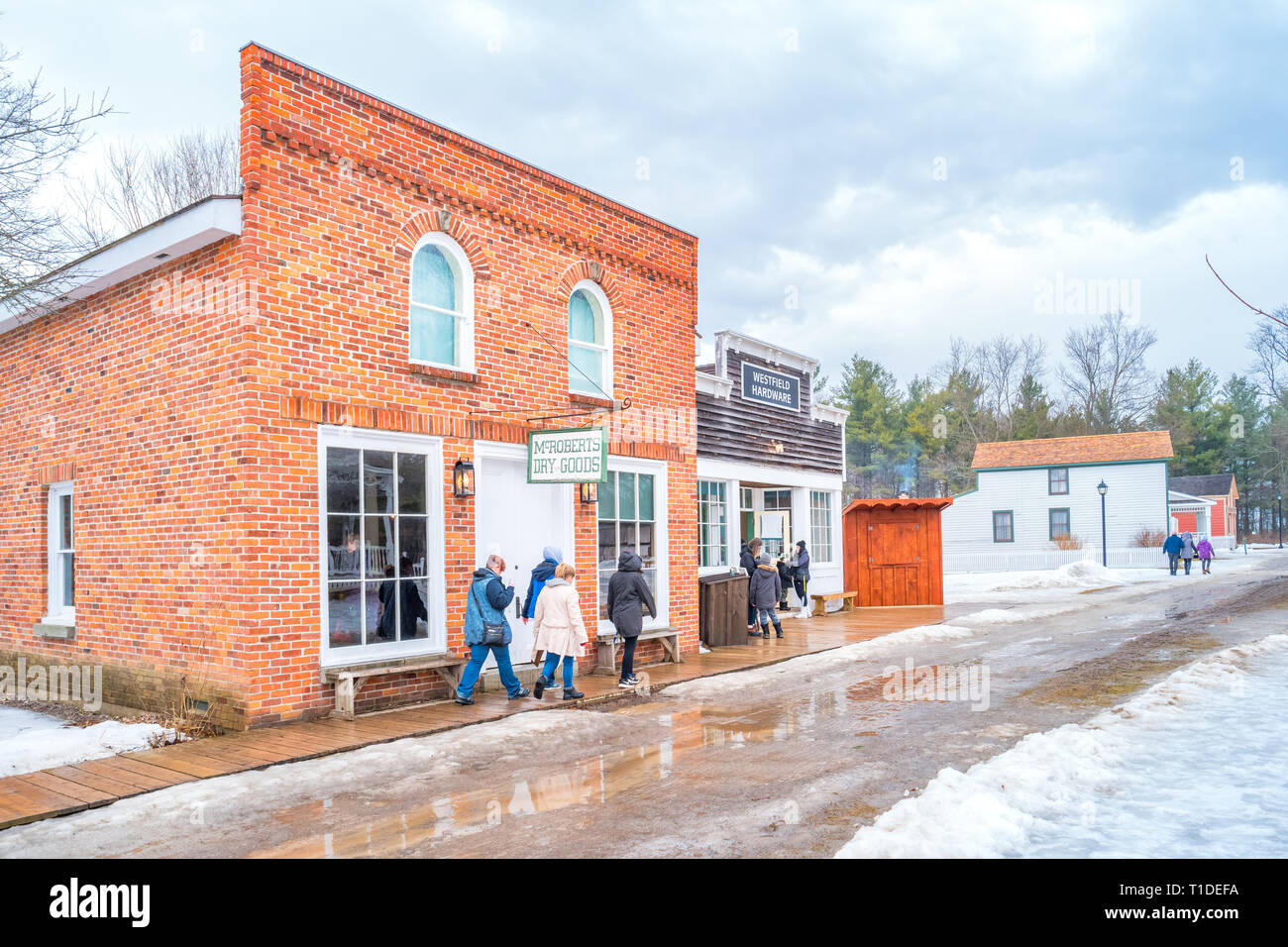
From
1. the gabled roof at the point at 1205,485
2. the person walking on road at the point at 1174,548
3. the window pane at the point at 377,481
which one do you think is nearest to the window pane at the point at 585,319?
the window pane at the point at 377,481

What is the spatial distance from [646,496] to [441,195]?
16.3ft

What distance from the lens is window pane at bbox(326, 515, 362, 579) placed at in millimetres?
8938

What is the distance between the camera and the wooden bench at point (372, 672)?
8625 mm

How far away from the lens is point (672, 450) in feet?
43.7

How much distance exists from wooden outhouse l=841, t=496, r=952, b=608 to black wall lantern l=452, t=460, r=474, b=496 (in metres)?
13.0

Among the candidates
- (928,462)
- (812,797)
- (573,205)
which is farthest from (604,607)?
(928,462)

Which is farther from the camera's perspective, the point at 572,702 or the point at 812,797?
the point at 572,702

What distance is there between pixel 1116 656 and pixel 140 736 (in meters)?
11.3

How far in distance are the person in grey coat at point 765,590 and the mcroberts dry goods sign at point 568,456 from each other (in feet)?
19.8

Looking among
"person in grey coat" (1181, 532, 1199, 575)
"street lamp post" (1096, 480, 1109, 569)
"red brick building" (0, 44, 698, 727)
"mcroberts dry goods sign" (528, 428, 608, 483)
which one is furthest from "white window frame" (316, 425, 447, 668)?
"street lamp post" (1096, 480, 1109, 569)

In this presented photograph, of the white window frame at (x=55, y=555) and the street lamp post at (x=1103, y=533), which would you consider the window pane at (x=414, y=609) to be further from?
the street lamp post at (x=1103, y=533)

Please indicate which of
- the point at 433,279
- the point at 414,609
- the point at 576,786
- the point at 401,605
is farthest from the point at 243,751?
the point at 433,279

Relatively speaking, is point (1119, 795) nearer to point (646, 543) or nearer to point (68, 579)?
point (646, 543)
